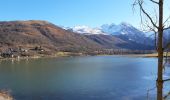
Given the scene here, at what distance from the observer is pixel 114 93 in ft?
186

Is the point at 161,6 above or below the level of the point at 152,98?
above

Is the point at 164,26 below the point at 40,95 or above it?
above

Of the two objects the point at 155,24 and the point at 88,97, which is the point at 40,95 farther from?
the point at 155,24

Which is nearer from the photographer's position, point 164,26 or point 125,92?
point 164,26

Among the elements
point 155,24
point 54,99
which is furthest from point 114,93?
point 155,24

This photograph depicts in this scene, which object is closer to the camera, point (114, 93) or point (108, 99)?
point (108, 99)

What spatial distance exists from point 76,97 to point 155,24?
4701 centimetres

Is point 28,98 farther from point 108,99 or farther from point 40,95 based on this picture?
point 108,99

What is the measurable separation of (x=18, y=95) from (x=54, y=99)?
23.5ft

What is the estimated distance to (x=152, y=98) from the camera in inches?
1966

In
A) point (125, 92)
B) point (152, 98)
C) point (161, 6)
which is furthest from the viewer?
point (125, 92)

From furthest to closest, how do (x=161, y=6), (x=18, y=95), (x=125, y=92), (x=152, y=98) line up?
(x=125, y=92), (x=18, y=95), (x=152, y=98), (x=161, y=6)

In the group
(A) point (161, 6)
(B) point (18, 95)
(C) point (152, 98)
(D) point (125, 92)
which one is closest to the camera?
(A) point (161, 6)

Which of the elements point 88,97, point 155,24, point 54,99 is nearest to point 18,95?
point 54,99
